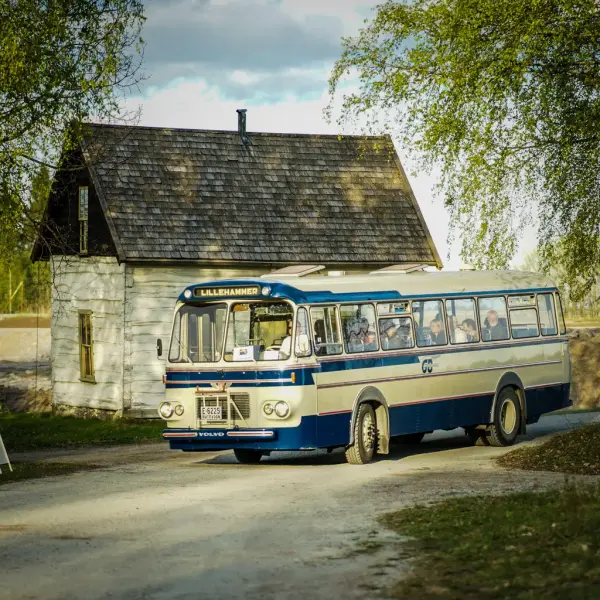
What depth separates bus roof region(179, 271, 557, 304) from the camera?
19.0m

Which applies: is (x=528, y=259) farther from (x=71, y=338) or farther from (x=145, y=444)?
(x=145, y=444)

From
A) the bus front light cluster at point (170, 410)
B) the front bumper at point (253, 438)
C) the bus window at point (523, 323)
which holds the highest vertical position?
the bus window at point (523, 323)

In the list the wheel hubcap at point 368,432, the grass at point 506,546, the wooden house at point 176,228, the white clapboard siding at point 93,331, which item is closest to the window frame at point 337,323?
the wheel hubcap at point 368,432

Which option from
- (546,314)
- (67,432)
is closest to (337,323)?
(546,314)

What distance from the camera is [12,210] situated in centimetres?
2234

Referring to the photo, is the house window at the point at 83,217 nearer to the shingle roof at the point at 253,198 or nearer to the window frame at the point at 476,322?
the shingle roof at the point at 253,198

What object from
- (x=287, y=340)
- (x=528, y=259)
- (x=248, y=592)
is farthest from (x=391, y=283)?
(x=528, y=259)

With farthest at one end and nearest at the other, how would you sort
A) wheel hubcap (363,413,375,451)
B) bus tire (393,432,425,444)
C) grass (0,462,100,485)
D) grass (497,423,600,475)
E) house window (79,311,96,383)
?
house window (79,311,96,383)
bus tire (393,432,425,444)
wheel hubcap (363,413,375,451)
grass (0,462,100,485)
grass (497,423,600,475)

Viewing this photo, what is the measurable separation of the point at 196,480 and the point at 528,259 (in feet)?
246

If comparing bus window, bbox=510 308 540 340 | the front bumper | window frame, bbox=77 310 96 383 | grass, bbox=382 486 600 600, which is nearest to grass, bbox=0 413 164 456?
window frame, bbox=77 310 96 383

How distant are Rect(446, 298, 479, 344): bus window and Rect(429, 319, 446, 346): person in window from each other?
0.23 meters

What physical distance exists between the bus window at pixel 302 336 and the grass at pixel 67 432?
849cm

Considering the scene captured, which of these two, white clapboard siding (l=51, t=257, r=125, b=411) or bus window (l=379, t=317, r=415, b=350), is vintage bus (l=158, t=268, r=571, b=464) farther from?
white clapboard siding (l=51, t=257, r=125, b=411)

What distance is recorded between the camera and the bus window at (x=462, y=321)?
21.5 m
